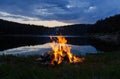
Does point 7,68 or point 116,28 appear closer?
point 7,68

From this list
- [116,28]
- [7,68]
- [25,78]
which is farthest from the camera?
[116,28]

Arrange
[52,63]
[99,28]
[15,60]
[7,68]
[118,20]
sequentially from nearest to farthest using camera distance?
[7,68]
[52,63]
[15,60]
[118,20]
[99,28]

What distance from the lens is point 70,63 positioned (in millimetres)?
20859

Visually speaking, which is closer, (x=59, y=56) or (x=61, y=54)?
(x=59, y=56)

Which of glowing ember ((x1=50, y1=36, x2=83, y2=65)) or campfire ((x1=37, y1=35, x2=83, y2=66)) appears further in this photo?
glowing ember ((x1=50, y1=36, x2=83, y2=65))

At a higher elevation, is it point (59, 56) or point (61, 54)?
point (61, 54)

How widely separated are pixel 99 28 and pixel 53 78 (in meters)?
188

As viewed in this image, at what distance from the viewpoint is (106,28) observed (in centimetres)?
18425

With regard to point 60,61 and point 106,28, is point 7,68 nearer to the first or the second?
point 60,61

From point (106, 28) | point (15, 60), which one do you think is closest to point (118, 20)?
point (106, 28)

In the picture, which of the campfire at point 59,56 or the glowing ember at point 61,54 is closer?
the campfire at point 59,56

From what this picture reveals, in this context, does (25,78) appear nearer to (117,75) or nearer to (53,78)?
(53,78)

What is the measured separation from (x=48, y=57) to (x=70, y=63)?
1550mm

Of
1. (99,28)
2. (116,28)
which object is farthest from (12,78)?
(99,28)
